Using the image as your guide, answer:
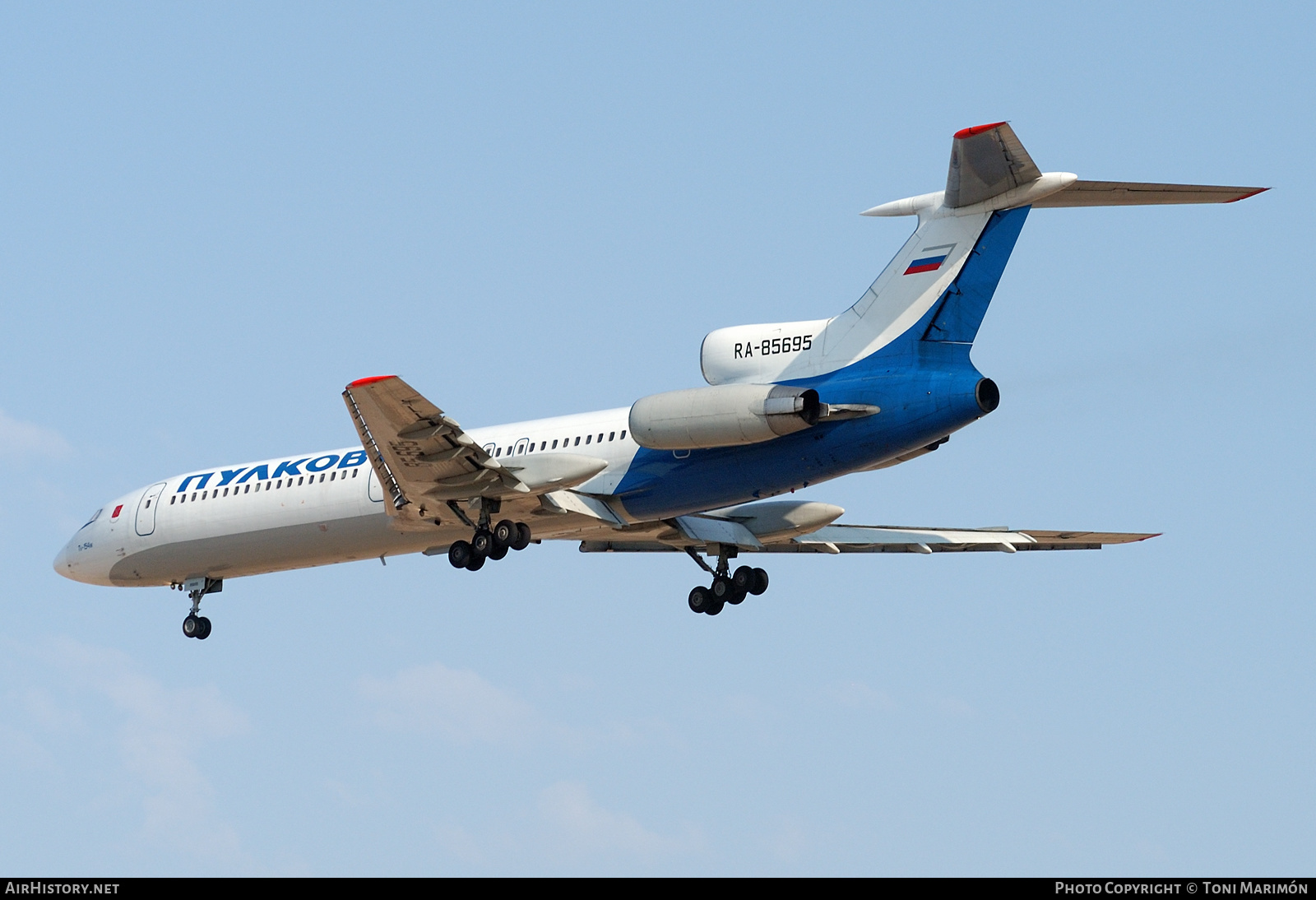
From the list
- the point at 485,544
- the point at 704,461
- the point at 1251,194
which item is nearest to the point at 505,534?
the point at 485,544

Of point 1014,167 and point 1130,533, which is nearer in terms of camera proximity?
point 1014,167

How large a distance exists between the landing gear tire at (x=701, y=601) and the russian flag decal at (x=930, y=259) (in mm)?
9028

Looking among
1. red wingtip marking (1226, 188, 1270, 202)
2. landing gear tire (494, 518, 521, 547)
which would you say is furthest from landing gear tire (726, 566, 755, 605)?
red wingtip marking (1226, 188, 1270, 202)

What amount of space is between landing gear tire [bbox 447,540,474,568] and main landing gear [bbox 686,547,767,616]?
539cm

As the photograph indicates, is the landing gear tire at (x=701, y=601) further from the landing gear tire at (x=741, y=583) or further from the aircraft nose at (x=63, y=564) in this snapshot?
the aircraft nose at (x=63, y=564)

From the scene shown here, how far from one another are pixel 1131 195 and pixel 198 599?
19.2 m

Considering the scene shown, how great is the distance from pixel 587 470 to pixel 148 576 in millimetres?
10766

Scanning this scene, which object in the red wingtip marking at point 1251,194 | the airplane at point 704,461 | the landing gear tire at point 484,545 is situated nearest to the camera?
the red wingtip marking at point 1251,194

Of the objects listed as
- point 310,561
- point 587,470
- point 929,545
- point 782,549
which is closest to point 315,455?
point 310,561

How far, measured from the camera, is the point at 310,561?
33281mm

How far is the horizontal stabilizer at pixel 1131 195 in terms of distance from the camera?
2481cm

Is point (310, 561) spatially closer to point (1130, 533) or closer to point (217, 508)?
point (217, 508)

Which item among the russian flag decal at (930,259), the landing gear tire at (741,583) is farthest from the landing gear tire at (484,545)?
the russian flag decal at (930,259)
